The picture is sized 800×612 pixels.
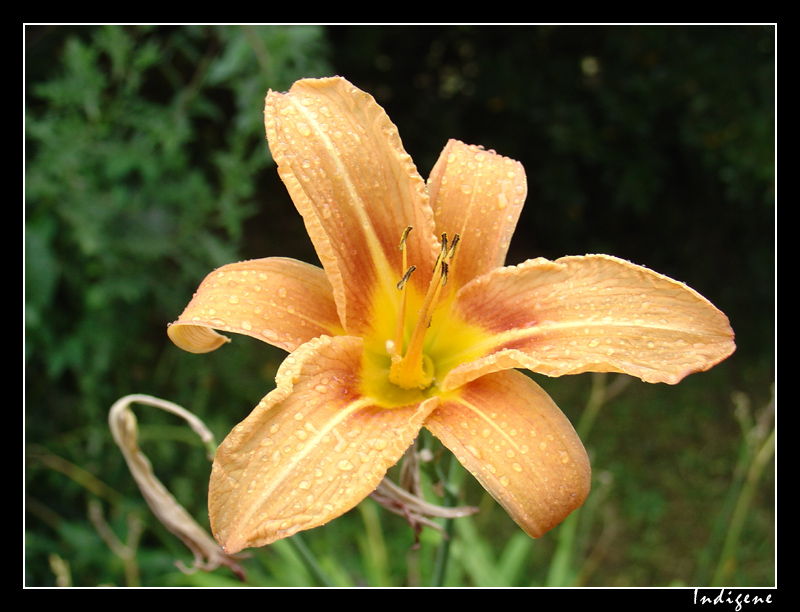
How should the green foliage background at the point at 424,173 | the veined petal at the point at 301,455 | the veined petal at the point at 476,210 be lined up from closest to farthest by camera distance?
1. the veined petal at the point at 301,455
2. the veined petal at the point at 476,210
3. the green foliage background at the point at 424,173

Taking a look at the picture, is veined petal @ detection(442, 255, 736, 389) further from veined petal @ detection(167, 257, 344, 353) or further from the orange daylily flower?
veined petal @ detection(167, 257, 344, 353)

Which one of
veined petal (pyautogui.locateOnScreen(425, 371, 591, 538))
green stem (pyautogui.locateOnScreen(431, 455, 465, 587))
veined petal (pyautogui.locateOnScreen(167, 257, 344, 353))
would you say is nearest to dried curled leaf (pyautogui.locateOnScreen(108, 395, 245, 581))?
veined petal (pyautogui.locateOnScreen(167, 257, 344, 353))

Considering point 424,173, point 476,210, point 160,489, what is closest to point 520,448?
point 476,210

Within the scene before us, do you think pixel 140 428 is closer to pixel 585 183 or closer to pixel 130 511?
pixel 130 511

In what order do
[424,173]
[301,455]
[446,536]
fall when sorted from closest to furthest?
[301,455], [446,536], [424,173]

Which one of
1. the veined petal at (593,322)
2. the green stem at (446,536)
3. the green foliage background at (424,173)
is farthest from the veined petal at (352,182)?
the green foliage background at (424,173)

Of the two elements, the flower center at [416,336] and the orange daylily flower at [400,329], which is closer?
the orange daylily flower at [400,329]

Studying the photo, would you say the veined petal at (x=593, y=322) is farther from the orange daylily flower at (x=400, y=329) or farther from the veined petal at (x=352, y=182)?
the veined petal at (x=352, y=182)

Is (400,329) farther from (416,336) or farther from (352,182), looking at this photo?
(352,182)
